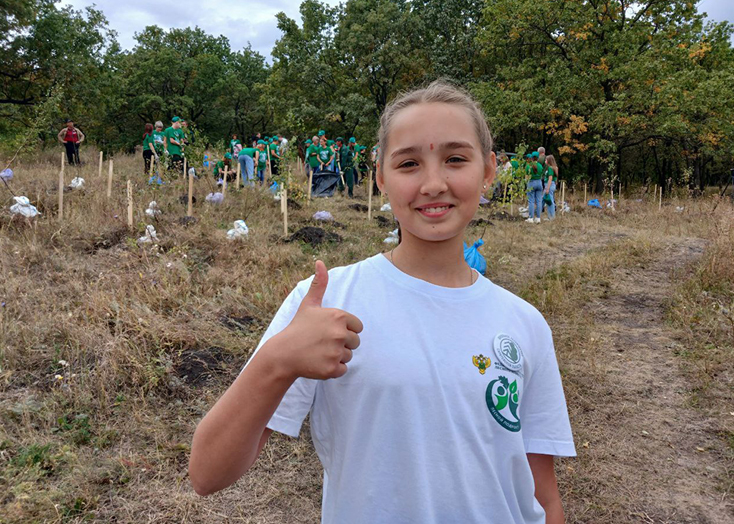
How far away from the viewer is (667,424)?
A: 3660 mm

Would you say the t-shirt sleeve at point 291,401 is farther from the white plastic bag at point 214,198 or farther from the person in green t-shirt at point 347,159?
the person in green t-shirt at point 347,159

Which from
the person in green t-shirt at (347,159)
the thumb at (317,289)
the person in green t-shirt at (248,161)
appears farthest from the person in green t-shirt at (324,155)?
the thumb at (317,289)

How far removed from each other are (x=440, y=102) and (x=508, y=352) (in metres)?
0.62

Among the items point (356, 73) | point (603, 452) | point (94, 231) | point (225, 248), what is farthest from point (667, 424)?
point (356, 73)

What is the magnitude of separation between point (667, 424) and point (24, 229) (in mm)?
7886

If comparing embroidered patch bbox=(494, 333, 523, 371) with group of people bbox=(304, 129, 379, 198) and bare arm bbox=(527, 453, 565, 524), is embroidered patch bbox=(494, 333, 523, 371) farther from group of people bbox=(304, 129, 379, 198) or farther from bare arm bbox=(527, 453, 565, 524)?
group of people bbox=(304, 129, 379, 198)

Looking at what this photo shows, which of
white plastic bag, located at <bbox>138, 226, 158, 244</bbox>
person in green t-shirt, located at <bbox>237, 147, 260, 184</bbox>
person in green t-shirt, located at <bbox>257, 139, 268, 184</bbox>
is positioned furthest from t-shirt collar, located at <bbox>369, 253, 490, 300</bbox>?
person in green t-shirt, located at <bbox>257, 139, 268, 184</bbox>

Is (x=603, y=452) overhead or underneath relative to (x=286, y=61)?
underneath

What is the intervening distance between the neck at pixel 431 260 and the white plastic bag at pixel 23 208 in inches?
305

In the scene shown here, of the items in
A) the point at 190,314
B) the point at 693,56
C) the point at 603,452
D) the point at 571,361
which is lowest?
the point at 603,452

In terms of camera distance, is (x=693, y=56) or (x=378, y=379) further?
(x=693, y=56)

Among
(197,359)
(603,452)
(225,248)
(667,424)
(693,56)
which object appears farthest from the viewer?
(693,56)

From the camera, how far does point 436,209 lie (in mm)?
1145

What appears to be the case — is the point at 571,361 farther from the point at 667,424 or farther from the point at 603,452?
the point at 603,452
